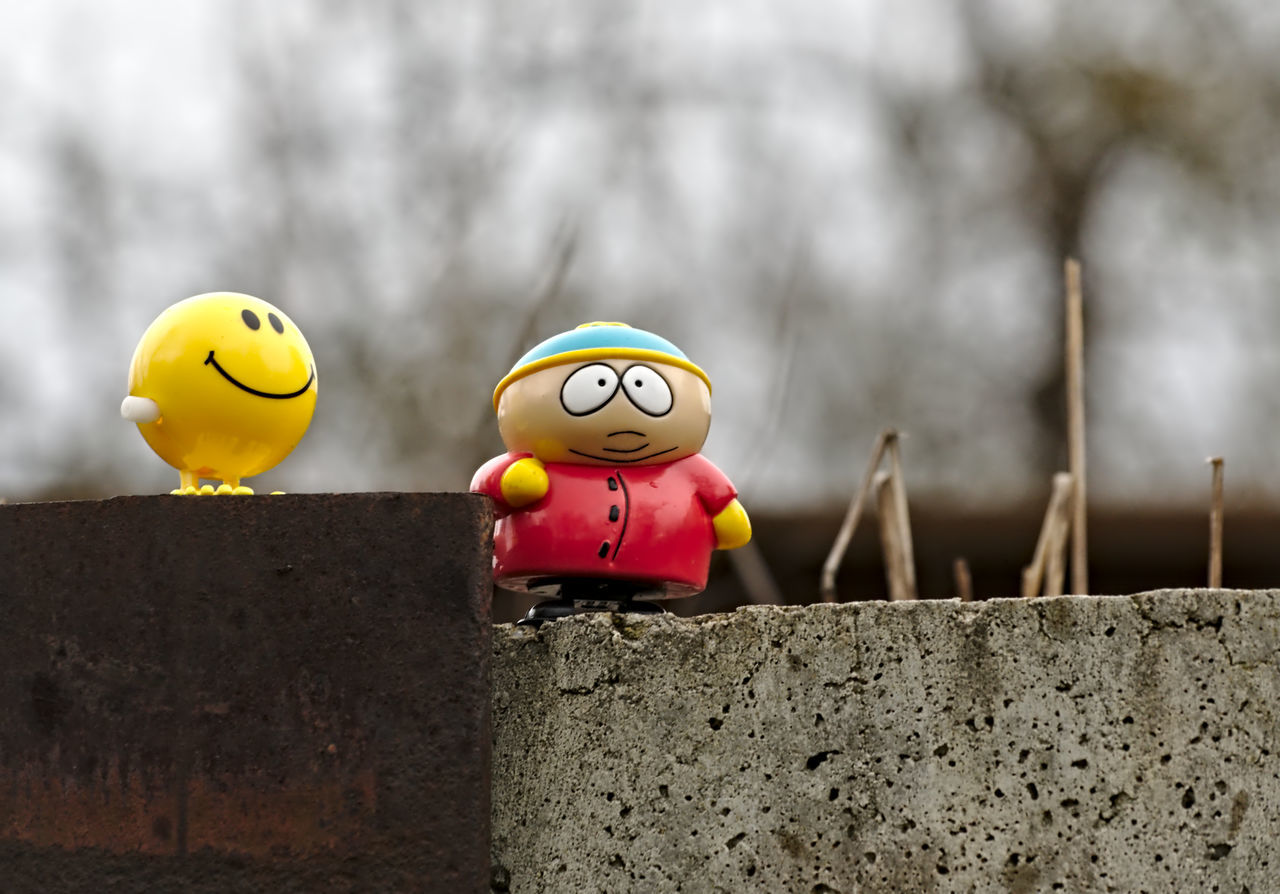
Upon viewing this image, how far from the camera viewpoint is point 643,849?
60.0 inches

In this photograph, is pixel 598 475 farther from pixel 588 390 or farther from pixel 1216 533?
pixel 1216 533

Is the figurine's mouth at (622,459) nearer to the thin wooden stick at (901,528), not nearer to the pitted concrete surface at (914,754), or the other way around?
the pitted concrete surface at (914,754)

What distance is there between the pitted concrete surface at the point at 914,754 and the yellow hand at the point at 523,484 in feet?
0.81

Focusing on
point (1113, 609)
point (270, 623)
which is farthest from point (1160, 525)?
point (270, 623)

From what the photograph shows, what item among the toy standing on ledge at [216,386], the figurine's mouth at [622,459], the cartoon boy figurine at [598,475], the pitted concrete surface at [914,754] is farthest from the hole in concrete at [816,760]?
the toy standing on ledge at [216,386]

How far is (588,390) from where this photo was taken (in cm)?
168

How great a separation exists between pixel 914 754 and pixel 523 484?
2.05 ft

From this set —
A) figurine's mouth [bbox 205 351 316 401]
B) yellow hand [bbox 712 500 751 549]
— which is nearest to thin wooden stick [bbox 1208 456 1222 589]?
yellow hand [bbox 712 500 751 549]

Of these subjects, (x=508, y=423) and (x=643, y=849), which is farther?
(x=508, y=423)

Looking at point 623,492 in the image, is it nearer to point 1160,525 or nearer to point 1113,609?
point 1113,609

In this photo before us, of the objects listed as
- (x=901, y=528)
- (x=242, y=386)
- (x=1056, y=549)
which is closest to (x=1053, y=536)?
(x=1056, y=549)

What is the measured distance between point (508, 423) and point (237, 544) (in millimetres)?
432

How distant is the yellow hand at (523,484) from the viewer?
1679 mm

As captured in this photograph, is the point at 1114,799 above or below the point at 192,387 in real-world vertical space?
below
